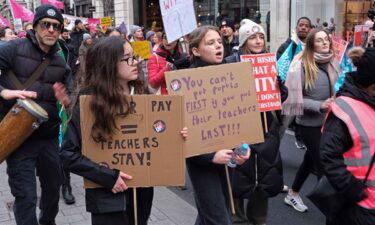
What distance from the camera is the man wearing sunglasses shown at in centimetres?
383

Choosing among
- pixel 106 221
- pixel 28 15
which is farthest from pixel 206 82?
pixel 28 15

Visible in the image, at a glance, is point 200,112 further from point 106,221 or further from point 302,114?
point 302,114

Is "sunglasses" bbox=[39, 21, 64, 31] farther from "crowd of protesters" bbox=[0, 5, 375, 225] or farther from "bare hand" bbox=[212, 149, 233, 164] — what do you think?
"bare hand" bbox=[212, 149, 233, 164]

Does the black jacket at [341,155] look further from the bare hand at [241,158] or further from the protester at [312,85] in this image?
the protester at [312,85]

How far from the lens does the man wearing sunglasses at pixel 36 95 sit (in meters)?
3.83

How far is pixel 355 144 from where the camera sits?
2.61 meters

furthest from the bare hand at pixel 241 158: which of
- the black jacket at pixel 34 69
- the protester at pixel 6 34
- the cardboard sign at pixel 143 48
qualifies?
the protester at pixel 6 34

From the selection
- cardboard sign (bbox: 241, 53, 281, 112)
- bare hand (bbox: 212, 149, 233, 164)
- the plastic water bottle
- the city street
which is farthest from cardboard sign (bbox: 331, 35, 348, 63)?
bare hand (bbox: 212, 149, 233, 164)

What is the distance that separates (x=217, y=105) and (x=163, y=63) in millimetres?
2890

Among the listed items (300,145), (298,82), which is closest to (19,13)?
(300,145)

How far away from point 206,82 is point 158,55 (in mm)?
2975

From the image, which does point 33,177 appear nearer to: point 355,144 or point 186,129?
point 186,129

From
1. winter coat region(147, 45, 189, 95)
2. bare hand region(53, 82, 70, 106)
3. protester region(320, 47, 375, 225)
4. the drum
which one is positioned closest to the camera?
protester region(320, 47, 375, 225)

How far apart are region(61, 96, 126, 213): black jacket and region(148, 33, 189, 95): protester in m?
2.73
